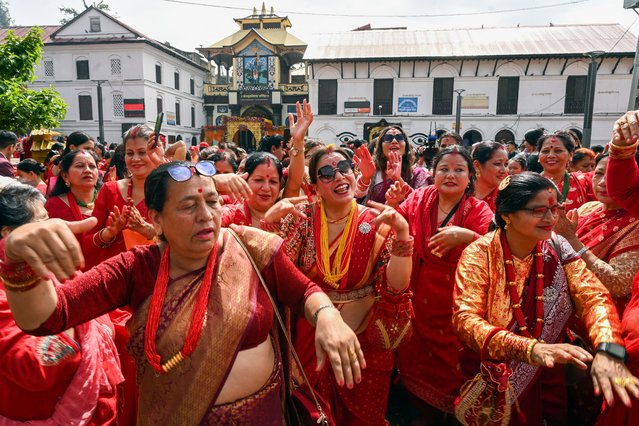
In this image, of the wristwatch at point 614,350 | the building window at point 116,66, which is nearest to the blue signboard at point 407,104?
the building window at point 116,66

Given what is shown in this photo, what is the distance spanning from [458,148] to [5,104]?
1055 centimetres

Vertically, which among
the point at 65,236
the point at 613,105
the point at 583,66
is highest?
the point at 583,66

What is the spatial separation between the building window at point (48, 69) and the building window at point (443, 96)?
26.9 meters

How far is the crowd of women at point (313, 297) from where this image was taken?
1627 millimetres

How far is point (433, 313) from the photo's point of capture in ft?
9.84

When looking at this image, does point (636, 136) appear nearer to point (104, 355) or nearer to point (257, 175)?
point (257, 175)

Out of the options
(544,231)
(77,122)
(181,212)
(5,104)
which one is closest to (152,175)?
(181,212)

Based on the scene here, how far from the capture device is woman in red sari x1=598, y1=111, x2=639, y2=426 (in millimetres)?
1861

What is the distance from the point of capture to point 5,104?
968 centimetres

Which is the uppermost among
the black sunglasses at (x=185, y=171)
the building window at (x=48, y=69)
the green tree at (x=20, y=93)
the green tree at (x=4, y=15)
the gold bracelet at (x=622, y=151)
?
the green tree at (x=4, y=15)

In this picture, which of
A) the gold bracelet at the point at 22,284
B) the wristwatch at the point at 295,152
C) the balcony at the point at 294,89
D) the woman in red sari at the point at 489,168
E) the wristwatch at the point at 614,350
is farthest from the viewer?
the balcony at the point at 294,89

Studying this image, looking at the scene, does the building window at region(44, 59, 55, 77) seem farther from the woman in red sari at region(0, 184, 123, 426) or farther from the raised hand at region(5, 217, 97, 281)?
the raised hand at region(5, 217, 97, 281)

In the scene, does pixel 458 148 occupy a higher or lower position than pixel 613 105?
lower

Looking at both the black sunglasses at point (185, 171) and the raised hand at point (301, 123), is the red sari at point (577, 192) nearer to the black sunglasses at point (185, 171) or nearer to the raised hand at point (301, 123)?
the raised hand at point (301, 123)
